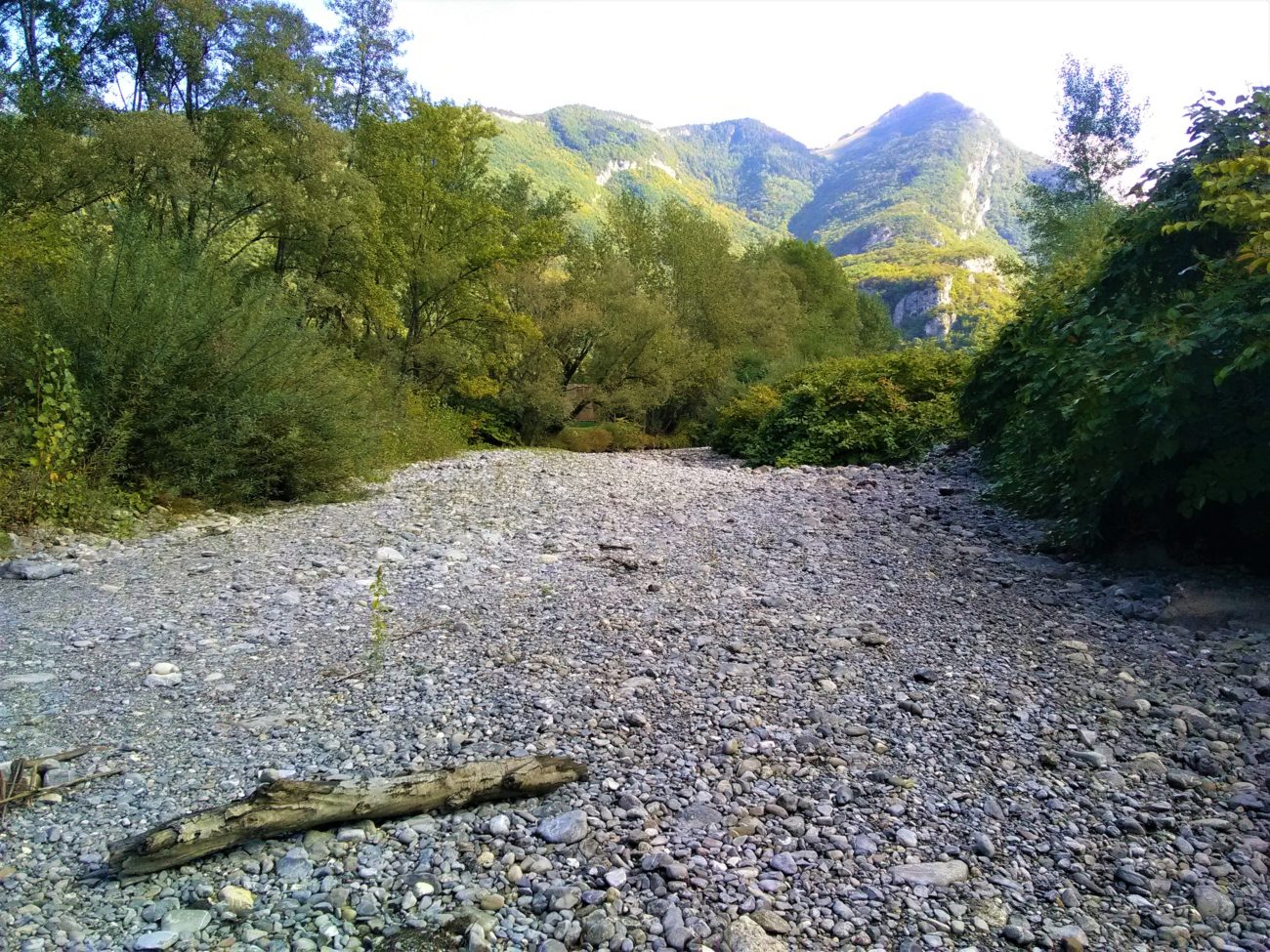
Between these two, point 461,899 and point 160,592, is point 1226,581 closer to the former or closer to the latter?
point 461,899

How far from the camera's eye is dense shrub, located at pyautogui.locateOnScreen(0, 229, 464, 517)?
8.17 metres

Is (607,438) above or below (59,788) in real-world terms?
below

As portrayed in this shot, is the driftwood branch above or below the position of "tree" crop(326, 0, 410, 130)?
below

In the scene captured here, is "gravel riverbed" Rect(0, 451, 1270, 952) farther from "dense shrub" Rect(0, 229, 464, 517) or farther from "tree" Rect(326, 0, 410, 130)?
"tree" Rect(326, 0, 410, 130)

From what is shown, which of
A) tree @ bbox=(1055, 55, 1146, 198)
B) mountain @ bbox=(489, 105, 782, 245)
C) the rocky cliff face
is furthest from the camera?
mountain @ bbox=(489, 105, 782, 245)

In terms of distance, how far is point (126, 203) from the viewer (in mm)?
12844

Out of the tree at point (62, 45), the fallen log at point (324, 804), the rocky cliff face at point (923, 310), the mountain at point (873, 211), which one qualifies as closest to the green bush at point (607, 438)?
the tree at point (62, 45)

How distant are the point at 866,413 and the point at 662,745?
1420cm

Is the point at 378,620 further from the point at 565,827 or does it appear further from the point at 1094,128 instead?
the point at 1094,128

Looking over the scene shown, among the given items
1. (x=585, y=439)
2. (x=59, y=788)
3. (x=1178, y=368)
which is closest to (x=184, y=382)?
(x=59, y=788)

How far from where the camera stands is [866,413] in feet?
54.2

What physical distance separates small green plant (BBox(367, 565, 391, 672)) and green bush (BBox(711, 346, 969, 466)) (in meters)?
11.4

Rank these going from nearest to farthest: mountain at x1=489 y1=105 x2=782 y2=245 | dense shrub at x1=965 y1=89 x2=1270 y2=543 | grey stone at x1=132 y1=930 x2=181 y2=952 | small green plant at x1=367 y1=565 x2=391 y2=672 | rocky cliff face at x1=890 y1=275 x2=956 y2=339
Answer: grey stone at x1=132 y1=930 x2=181 y2=952
small green plant at x1=367 y1=565 x2=391 y2=672
dense shrub at x1=965 y1=89 x2=1270 y2=543
rocky cliff face at x1=890 y1=275 x2=956 y2=339
mountain at x1=489 y1=105 x2=782 y2=245

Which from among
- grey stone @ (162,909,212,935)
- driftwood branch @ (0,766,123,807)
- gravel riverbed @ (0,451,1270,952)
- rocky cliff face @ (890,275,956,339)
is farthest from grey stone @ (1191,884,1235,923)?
rocky cliff face @ (890,275,956,339)
